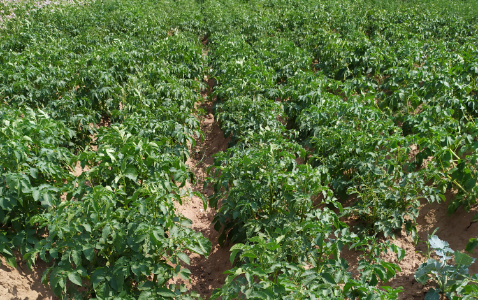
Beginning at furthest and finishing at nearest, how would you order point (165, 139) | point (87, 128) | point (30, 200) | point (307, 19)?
point (307, 19) → point (87, 128) → point (165, 139) → point (30, 200)

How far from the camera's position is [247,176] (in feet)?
12.9

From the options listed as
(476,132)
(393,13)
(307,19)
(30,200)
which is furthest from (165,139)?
(393,13)

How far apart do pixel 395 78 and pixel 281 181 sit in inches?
148

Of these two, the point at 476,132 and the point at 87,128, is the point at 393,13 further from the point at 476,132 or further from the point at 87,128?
the point at 87,128

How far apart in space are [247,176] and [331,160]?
1.17 metres

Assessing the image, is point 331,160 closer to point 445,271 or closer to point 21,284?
point 445,271

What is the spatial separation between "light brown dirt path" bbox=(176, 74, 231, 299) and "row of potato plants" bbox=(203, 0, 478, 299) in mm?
265

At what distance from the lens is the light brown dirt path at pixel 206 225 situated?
13.6 ft

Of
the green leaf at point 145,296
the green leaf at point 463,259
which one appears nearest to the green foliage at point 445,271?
the green leaf at point 463,259

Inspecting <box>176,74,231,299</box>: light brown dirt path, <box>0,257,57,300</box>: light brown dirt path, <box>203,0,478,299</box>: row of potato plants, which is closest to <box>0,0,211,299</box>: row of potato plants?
<box>0,257,57,300</box>: light brown dirt path

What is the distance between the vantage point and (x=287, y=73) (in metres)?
7.51

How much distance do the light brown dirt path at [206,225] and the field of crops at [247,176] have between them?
4cm

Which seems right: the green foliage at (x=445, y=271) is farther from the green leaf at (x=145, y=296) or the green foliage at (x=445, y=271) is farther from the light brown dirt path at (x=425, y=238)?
the green leaf at (x=145, y=296)

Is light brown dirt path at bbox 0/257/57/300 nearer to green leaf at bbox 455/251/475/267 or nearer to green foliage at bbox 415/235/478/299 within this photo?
green foliage at bbox 415/235/478/299
